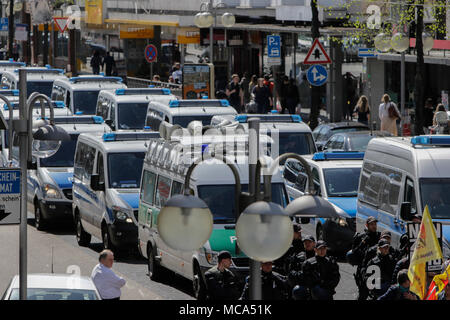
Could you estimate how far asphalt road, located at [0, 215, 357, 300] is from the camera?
1736cm

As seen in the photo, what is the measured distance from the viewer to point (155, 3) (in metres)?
58.8

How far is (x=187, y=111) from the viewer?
27.0 m

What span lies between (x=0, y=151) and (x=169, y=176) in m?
11.2

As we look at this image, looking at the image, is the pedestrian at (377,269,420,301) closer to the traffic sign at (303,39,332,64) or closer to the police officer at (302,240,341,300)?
the police officer at (302,240,341,300)

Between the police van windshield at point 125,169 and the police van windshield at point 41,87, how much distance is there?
17.8 m

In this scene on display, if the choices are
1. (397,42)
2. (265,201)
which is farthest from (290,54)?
(265,201)

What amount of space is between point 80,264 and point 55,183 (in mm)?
4103

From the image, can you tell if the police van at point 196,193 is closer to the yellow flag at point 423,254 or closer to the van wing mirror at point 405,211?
the van wing mirror at point 405,211

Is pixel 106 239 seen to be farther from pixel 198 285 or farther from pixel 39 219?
pixel 198 285

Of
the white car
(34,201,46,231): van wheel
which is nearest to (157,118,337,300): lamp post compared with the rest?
the white car

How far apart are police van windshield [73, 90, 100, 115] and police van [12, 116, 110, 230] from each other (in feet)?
27.6
